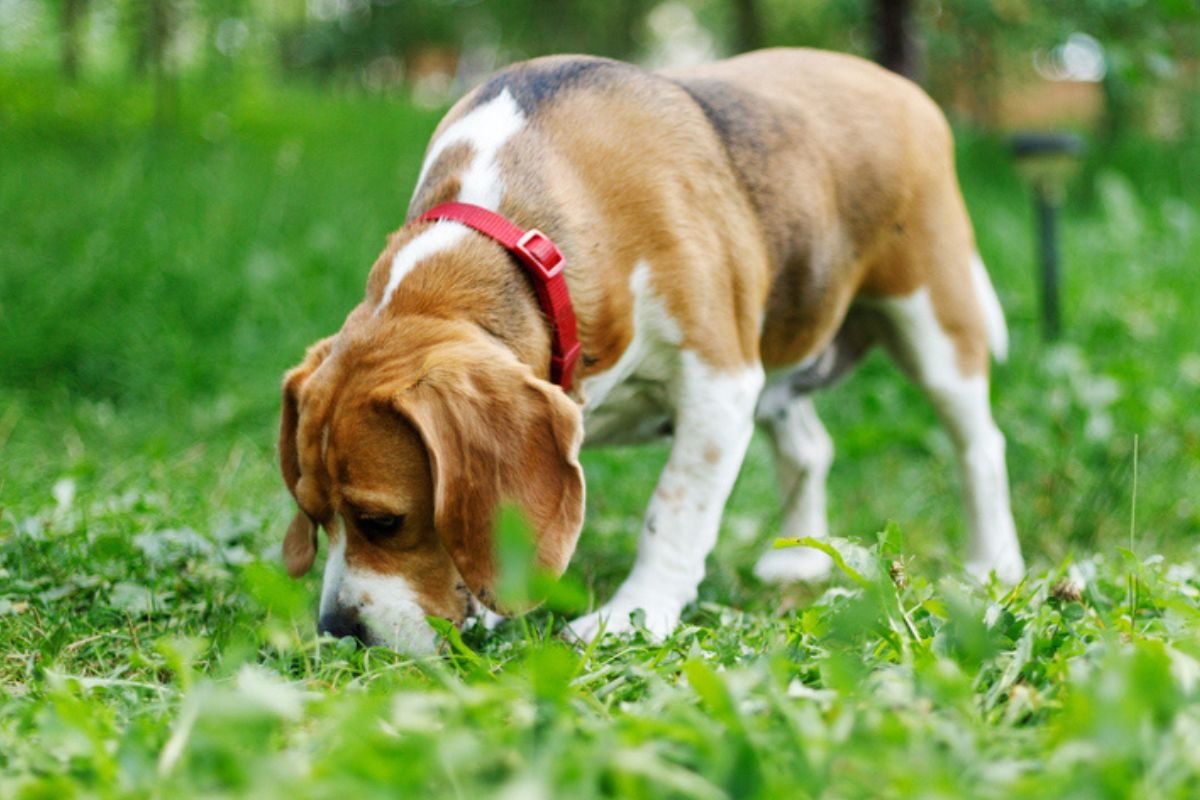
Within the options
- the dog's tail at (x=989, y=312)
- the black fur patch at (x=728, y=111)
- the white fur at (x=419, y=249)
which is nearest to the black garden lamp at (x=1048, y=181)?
the dog's tail at (x=989, y=312)

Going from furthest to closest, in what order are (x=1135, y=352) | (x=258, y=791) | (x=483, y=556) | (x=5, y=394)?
1. (x=1135, y=352)
2. (x=5, y=394)
3. (x=483, y=556)
4. (x=258, y=791)

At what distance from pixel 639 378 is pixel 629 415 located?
0.21m

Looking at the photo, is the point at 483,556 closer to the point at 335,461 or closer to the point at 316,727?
the point at 335,461

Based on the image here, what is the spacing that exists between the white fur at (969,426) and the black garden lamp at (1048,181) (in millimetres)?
2747

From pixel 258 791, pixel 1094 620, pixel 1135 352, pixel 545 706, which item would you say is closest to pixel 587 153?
pixel 1094 620

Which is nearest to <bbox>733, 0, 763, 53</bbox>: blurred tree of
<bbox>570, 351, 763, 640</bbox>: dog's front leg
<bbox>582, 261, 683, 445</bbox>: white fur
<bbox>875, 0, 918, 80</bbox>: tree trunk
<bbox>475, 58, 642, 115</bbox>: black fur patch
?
<bbox>875, 0, 918, 80</bbox>: tree trunk

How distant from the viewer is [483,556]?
2.62 meters

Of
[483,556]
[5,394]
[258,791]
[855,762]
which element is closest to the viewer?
[258,791]

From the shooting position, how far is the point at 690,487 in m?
3.30

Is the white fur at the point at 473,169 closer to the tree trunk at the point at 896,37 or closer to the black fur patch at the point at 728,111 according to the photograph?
the black fur patch at the point at 728,111

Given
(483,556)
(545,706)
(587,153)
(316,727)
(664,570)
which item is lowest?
(664,570)

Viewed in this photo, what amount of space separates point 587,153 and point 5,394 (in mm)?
3360

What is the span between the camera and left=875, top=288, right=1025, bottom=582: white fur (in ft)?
Answer: 13.9

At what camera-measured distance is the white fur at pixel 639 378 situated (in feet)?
10.4
